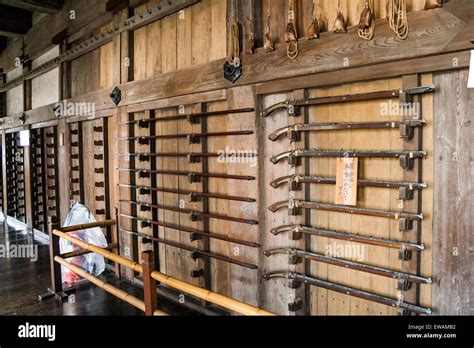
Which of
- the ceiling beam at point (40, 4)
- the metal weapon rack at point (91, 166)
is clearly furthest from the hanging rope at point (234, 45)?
the ceiling beam at point (40, 4)

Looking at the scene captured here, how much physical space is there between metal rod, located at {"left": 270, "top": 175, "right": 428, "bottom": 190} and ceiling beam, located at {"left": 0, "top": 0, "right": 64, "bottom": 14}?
18.0ft

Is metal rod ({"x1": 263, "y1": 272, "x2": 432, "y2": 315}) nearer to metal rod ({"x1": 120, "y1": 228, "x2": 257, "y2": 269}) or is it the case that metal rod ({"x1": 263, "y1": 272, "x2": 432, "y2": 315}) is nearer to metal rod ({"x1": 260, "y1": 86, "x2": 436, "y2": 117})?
metal rod ({"x1": 120, "y1": 228, "x2": 257, "y2": 269})

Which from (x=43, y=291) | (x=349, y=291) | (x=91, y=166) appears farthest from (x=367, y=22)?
(x=91, y=166)

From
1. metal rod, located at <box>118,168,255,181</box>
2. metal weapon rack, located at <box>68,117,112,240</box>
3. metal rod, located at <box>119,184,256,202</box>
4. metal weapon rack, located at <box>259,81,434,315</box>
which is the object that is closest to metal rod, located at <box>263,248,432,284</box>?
metal weapon rack, located at <box>259,81,434,315</box>

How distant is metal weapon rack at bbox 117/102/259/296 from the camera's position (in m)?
3.60

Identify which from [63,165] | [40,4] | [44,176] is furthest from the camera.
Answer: [44,176]

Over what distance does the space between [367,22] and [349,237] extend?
1.48m

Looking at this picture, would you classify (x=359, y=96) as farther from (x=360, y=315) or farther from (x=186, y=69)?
(x=186, y=69)

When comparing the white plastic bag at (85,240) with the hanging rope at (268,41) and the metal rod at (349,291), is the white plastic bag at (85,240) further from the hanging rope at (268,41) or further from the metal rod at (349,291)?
the hanging rope at (268,41)

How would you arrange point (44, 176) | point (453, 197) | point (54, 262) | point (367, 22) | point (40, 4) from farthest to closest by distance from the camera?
point (44, 176)
point (40, 4)
point (54, 262)
point (367, 22)
point (453, 197)

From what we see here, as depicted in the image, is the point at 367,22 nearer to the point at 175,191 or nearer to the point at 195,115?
the point at 195,115

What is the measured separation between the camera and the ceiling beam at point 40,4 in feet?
19.4

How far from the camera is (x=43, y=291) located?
14.5 ft

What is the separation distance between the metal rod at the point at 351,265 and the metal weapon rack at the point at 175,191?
1.16ft
